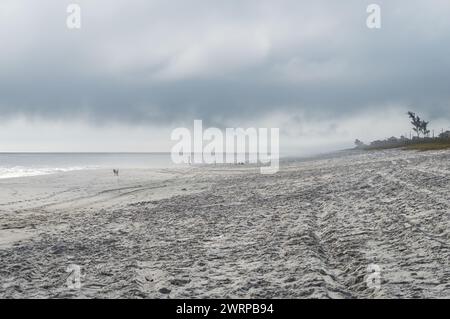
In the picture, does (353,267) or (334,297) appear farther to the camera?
(353,267)

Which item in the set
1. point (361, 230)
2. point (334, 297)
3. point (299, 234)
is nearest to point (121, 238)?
point (299, 234)

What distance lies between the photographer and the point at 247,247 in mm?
11859

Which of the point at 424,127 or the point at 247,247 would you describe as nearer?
the point at 247,247

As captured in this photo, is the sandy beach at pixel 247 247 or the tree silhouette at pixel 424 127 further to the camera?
the tree silhouette at pixel 424 127

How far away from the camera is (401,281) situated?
8.05m

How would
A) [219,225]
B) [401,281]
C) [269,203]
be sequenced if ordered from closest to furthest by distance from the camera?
[401,281] < [219,225] < [269,203]

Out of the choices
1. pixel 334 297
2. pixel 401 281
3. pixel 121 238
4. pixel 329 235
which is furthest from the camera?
pixel 121 238

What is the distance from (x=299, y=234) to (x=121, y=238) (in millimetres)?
5846

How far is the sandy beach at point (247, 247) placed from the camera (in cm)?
838

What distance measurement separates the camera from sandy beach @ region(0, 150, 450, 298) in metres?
8.38

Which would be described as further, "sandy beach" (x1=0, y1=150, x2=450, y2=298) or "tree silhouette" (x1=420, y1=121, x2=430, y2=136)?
"tree silhouette" (x1=420, y1=121, x2=430, y2=136)
